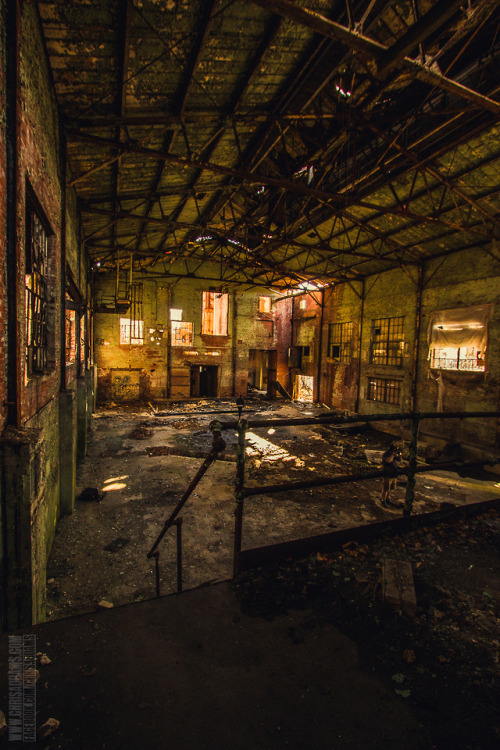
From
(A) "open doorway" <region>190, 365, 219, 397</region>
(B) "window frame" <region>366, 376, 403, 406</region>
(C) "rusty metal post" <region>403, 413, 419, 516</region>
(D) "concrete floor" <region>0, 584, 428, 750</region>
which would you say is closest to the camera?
(D) "concrete floor" <region>0, 584, 428, 750</region>

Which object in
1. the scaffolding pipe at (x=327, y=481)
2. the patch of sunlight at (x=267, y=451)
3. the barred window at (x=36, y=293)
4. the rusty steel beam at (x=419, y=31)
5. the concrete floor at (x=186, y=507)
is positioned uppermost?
the rusty steel beam at (x=419, y=31)

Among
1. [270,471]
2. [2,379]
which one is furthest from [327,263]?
[2,379]

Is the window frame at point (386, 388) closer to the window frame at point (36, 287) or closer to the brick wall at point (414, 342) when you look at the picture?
the brick wall at point (414, 342)

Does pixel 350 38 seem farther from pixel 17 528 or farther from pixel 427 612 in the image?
pixel 17 528

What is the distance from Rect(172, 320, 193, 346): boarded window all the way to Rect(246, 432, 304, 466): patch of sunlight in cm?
904

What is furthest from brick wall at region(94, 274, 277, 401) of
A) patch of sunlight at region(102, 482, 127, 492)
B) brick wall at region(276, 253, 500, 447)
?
patch of sunlight at region(102, 482, 127, 492)

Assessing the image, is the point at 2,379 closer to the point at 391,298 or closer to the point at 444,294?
the point at 444,294

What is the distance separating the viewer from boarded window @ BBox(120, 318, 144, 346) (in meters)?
17.3

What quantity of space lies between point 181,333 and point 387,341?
1068cm

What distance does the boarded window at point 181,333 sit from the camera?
18.4 m

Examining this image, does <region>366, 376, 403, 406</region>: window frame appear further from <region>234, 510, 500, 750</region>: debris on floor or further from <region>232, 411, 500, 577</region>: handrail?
<region>234, 510, 500, 750</region>: debris on floor

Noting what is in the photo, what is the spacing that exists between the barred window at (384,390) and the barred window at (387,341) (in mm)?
773

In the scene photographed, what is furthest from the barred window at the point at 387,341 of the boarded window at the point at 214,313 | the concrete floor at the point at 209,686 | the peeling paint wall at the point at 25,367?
the concrete floor at the point at 209,686

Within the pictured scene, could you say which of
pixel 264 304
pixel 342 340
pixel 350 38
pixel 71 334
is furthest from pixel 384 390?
pixel 350 38
